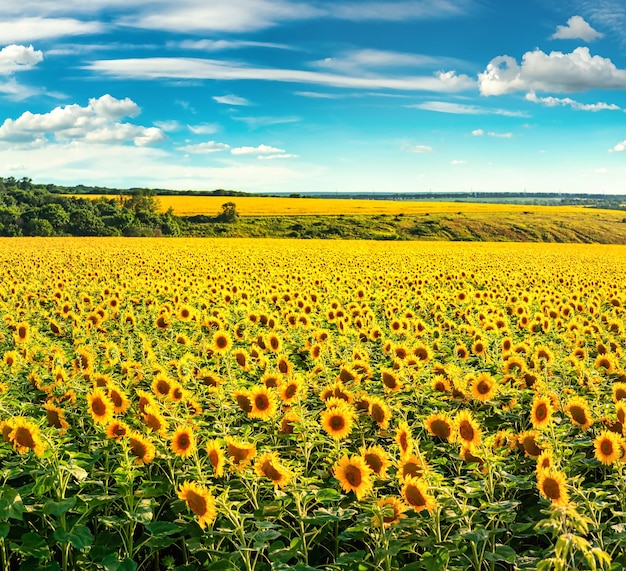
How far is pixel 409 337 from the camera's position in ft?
30.0

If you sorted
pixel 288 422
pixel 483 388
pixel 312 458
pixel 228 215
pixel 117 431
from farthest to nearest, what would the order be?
1. pixel 228 215
2. pixel 483 388
3. pixel 312 458
4. pixel 288 422
5. pixel 117 431

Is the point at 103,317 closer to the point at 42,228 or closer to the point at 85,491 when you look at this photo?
the point at 85,491

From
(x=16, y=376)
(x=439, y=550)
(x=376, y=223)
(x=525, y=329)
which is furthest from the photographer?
(x=376, y=223)

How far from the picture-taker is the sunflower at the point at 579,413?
16.7ft

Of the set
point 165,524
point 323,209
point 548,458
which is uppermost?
point 323,209

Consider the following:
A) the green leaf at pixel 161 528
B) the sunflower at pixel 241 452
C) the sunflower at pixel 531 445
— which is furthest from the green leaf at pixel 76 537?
the sunflower at pixel 531 445

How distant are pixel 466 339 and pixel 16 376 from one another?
21.6 ft

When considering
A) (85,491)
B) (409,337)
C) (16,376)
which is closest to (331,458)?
(85,491)

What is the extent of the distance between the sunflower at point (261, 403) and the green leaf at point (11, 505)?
1.93m

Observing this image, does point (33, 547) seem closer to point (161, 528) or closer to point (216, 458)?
point (161, 528)

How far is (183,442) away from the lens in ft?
14.1

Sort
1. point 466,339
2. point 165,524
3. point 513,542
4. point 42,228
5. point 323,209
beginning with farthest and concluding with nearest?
point 323,209 < point 42,228 < point 466,339 < point 513,542 < point 165,524

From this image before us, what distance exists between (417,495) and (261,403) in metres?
2.03

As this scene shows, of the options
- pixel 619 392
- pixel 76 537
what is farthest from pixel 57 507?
pixel 619 392
